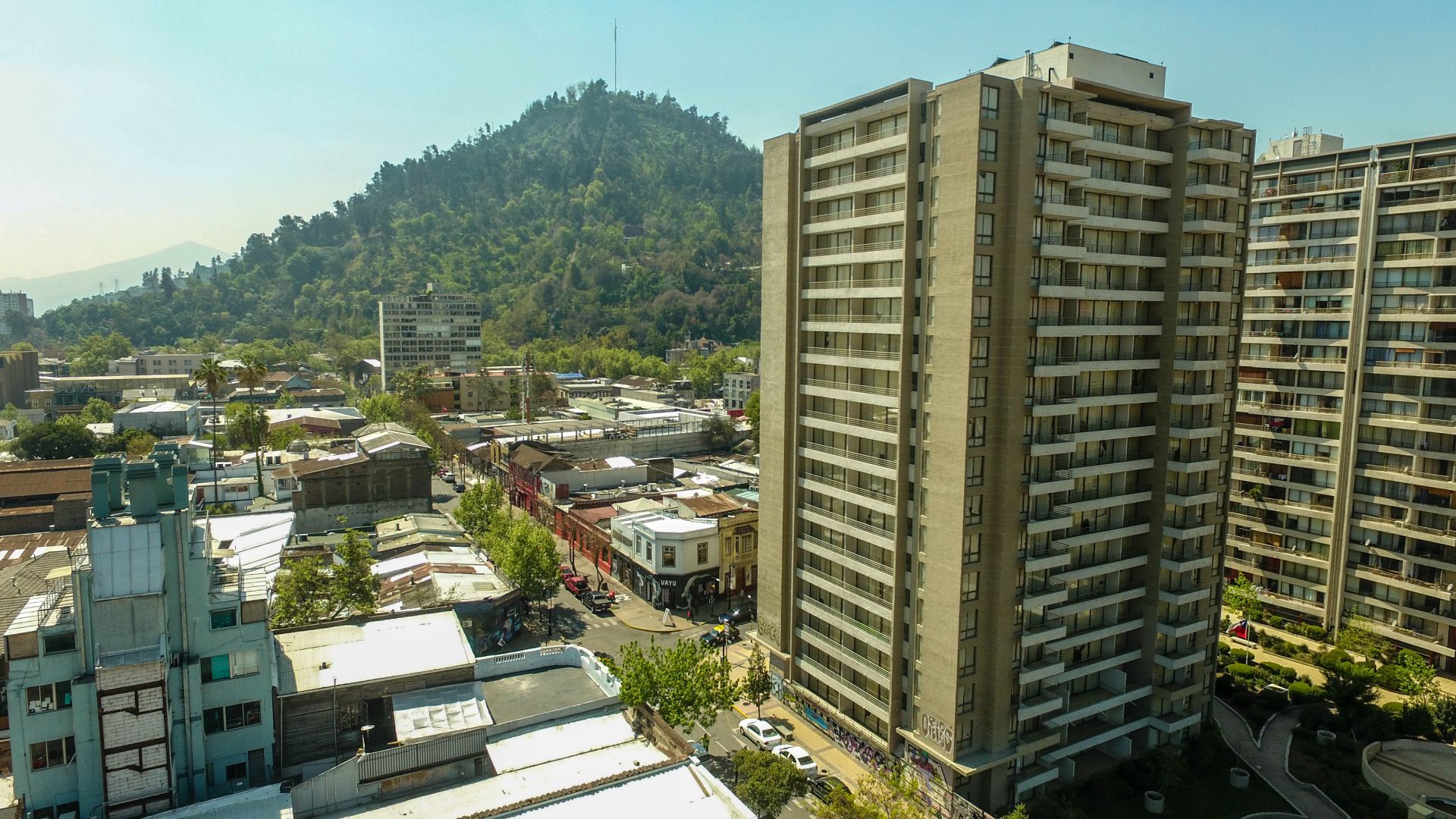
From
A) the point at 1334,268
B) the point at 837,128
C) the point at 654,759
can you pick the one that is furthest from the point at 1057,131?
the point at 1334,268

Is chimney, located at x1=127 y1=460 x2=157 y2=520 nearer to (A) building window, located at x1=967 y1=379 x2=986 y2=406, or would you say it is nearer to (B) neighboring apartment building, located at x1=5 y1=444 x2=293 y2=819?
(B) neighboring apartment building, located at x1=5 y1=444 x2=293 y2=819

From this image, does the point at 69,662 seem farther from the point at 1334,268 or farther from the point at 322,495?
the point at 1334,268

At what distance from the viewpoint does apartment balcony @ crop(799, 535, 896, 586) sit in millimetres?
38153

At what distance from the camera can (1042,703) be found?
121 feet

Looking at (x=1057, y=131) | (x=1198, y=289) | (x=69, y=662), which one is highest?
(x=1057, y=131)

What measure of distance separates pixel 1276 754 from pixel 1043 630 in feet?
58.9

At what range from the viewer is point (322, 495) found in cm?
7812

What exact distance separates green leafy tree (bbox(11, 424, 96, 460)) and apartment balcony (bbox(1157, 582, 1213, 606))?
115356mm

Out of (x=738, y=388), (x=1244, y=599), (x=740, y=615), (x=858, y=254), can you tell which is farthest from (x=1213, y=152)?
(x=738, y=388)

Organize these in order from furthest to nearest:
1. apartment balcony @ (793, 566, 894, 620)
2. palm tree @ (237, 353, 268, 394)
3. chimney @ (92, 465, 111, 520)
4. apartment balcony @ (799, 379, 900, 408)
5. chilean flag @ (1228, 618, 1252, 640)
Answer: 1. palm tree @ (237, 353, 268, 394)
2. chilean flag @ (1228, 618, 1252, 640)
3. apartment balcony @ (793, 566, 894, 620)
4. apartment balcony @ (799, 379, 900, 408)
5. chimney @ (92, 465, 111, 520)

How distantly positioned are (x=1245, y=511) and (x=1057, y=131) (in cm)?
4233

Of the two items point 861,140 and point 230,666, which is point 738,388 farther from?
point 230,666

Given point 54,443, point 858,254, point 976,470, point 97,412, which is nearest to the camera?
point 976,470

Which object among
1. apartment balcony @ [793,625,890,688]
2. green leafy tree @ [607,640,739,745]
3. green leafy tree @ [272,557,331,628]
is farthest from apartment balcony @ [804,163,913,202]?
green leafy tree @ [272,557,331,628]
